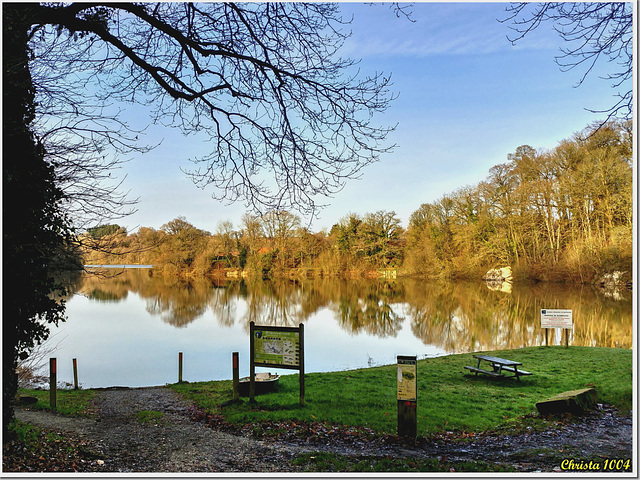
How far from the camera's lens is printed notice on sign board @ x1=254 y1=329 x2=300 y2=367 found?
802 centimetres

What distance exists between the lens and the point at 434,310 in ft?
94.1

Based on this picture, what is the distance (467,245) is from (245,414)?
42.2m

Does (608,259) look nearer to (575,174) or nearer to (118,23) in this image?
(575,174)

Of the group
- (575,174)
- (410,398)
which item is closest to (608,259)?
(575,174)

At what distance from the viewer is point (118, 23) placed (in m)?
6.04

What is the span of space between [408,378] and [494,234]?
41.0 meters

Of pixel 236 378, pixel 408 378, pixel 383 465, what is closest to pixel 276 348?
pixel 236 378

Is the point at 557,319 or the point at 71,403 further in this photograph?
the point at 557,319

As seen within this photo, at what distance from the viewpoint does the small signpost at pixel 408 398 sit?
5781 mm

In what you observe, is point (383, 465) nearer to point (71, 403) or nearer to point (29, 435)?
point (29, 435)

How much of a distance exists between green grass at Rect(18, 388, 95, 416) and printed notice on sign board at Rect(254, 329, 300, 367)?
3.21 meters

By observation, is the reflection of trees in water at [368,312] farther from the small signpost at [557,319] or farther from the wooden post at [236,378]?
the wooden post at [236,378]

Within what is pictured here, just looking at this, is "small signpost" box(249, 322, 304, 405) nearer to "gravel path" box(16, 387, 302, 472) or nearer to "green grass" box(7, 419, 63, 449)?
"gravel path" box(16, 387, 302, 472)

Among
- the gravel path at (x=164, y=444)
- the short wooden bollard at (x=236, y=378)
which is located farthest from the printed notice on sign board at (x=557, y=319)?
the gravel path at (x=164, y=444)
